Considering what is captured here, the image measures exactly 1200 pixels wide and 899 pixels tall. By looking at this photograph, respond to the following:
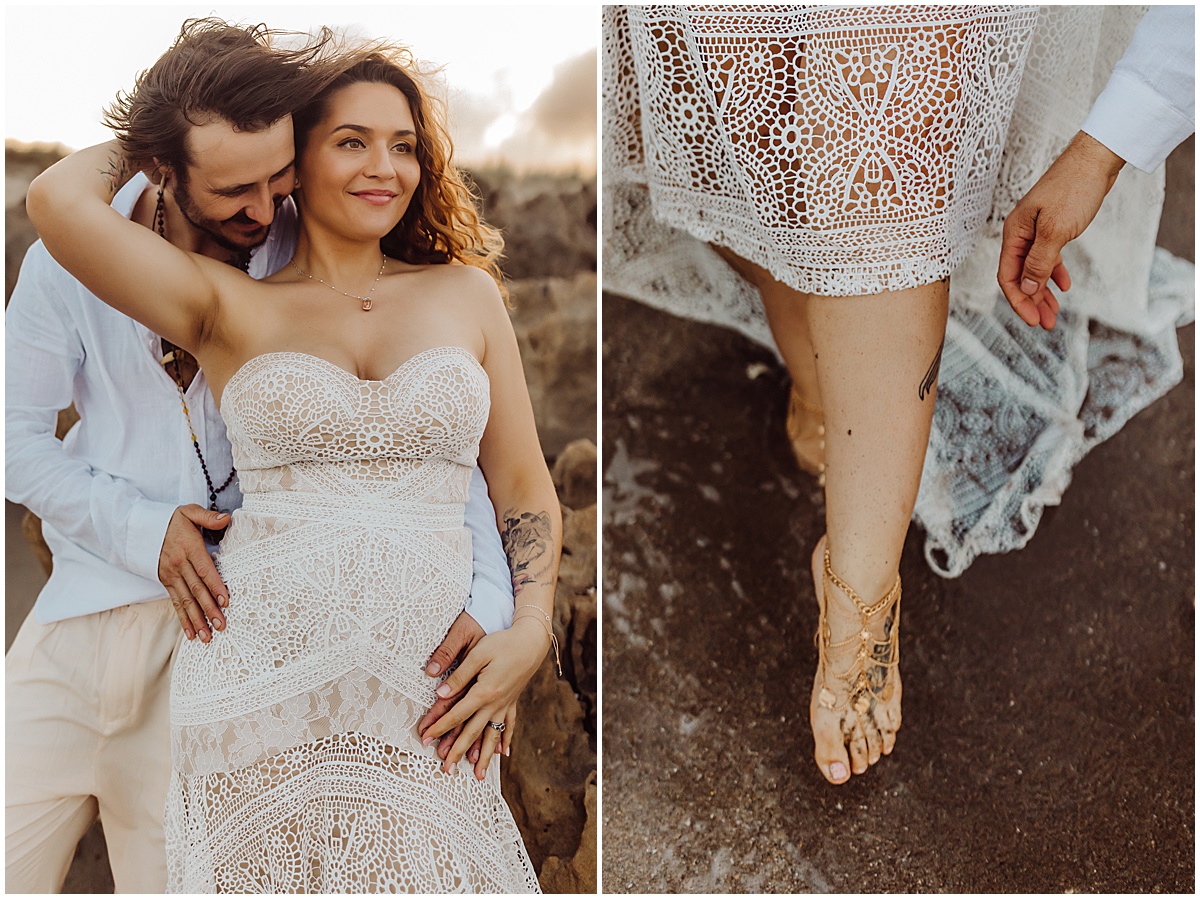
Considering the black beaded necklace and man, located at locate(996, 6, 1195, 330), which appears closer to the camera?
the black beaded necklace

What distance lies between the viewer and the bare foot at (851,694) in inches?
49.6

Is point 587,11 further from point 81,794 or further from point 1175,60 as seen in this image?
point 81,794

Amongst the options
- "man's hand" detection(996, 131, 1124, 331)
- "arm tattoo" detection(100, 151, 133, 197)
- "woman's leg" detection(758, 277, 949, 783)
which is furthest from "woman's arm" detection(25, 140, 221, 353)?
"man's hand" detection(996, 131, 1124, 331)

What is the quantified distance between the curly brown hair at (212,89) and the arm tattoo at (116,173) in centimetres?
1

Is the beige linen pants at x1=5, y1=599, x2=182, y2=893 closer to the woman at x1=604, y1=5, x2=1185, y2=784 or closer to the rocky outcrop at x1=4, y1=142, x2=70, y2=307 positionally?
the rocky outcrop at x1=4, y1=142, x2=70, y2=307

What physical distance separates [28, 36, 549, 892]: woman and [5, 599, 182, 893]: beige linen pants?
0.04m

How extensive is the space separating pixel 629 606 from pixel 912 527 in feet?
1.49

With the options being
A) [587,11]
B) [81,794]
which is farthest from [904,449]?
[81,794]

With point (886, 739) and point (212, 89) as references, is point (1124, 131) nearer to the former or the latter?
point (886, 739)

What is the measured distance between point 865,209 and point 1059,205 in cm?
25

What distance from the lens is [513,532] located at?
1.12 meters

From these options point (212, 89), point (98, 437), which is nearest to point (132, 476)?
point (98, 437)

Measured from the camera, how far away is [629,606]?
139 centimetres

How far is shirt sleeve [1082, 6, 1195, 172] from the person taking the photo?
3.69ft
